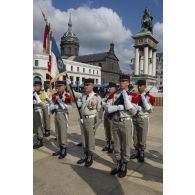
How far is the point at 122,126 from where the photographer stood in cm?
385

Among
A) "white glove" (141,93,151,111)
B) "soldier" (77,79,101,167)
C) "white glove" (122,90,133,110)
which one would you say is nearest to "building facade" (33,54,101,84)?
"soldier" (77,79,101,167)

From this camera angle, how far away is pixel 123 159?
3936 millimetres

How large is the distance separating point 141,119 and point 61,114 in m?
1.95

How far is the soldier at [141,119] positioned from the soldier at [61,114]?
168 centimetres

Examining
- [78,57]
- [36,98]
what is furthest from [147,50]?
[78,57]

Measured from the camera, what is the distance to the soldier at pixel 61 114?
4.97m

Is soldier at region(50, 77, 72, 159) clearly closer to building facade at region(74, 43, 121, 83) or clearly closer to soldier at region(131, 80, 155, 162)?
soldier at region(131, 80, 155, 162)

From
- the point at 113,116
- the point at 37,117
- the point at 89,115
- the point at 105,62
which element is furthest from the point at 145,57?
the point at 105,62

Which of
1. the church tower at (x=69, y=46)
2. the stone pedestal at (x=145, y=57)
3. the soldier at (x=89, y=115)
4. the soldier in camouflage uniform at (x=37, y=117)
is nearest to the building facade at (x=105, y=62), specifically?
the church tower at (x=69, y=46)

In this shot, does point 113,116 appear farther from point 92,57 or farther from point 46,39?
point 92,57

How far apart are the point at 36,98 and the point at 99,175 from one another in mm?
3021

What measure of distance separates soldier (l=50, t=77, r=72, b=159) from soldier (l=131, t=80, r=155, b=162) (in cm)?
168
